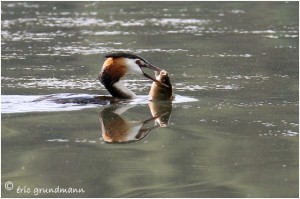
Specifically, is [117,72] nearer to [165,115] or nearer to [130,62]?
[130,62]

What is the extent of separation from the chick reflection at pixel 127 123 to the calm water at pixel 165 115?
3cm

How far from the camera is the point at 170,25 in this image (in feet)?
66.7

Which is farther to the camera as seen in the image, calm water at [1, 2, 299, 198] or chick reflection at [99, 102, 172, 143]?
chick reflection at [99, 102, 172, 143]

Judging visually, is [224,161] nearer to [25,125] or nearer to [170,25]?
[25,125]

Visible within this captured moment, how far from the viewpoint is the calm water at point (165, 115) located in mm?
8094

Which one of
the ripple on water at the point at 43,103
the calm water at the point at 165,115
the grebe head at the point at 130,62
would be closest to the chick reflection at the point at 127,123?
the calm water at the point at 165,115

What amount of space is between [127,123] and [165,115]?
633 mm

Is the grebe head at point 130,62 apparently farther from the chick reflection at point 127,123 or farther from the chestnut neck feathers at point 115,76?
the chick reflection at point 127,123

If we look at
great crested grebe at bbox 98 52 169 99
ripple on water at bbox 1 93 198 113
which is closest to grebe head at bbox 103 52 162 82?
great crested grebe at bbox 98 52 169 99

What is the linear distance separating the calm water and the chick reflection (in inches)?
1.4

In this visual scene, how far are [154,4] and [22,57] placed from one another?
9408 millimetres

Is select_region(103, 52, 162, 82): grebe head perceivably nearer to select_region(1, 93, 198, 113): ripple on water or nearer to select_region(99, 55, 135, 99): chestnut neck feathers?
select_region(99, 55, 135, 99): chestnut neck feathers

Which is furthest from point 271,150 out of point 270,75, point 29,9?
point 29,9

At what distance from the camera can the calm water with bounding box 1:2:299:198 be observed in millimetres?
8094
